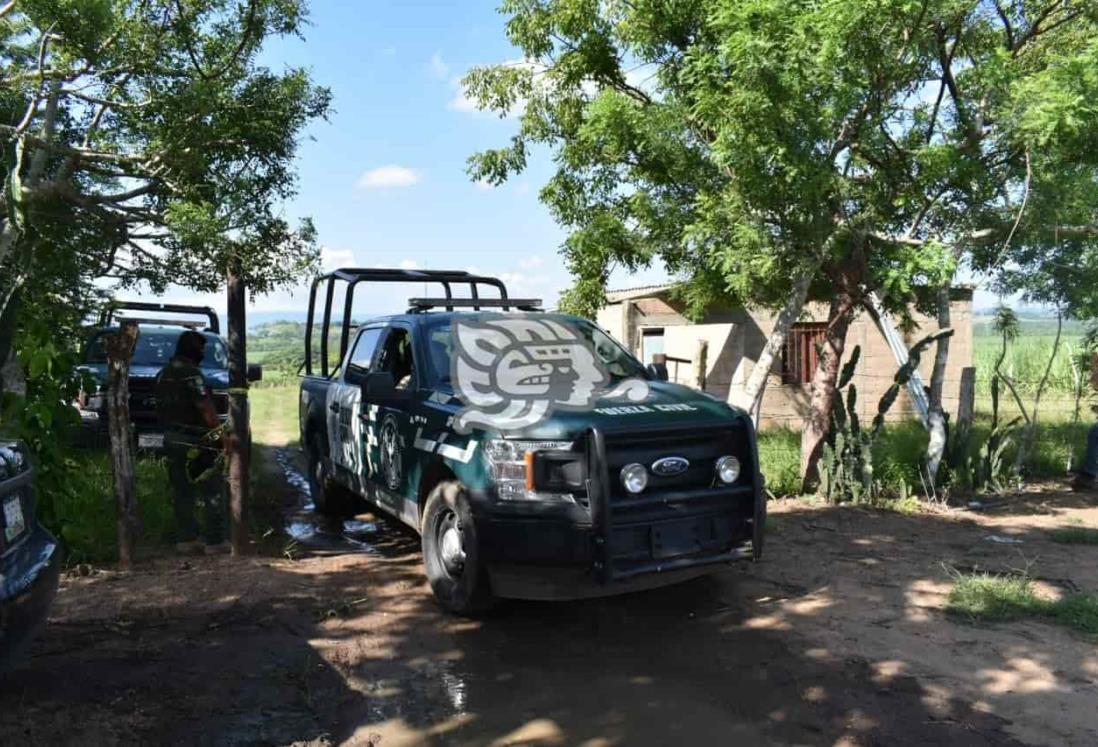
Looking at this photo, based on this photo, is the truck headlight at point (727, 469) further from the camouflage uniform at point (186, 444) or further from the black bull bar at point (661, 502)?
the camouflage uniform at point (186, 444)

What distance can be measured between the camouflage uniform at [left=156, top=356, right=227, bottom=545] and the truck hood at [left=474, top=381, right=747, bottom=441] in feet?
11.0

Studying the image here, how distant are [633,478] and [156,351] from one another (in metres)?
8.79

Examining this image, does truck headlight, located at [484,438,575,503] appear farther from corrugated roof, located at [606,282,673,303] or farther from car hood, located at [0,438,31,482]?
corrugated roof, located at [606,282,673,303]

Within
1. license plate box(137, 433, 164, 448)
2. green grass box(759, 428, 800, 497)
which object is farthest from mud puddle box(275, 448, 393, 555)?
green grass box(759, 428, 800, 497)

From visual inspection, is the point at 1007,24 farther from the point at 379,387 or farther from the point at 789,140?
the point at 379,387

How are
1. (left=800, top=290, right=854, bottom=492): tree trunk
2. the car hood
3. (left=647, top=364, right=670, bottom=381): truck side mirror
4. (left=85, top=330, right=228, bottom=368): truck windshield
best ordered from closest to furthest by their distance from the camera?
the car hood → (left=647, top=364, right=670, bottom=381): truck side mirror → (left=800, top=290, right=854, bottom=492): tree trunk → (left=85, top=330, right=228, bottom=368): truck windshield

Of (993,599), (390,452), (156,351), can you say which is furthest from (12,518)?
(156,351)

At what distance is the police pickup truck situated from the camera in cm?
463

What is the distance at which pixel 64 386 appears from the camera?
6152 mm

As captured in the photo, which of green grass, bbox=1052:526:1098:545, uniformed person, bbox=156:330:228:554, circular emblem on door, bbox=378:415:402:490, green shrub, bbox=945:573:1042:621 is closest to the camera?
green shrub, bbox=945:573:1042:621

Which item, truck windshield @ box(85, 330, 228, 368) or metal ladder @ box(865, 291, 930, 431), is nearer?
metal ladder @ box(865, 291, 930, 431)

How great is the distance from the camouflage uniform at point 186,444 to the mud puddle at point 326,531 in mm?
769

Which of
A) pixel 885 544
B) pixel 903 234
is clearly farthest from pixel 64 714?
pixel 903 234

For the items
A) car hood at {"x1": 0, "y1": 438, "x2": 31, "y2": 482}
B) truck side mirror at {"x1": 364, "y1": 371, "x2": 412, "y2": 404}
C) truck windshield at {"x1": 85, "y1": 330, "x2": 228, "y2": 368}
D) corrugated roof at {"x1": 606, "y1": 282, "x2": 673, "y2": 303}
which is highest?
corrugated roof at {"x1": 606, "y1": 282, "x2": 673, "y2": 303}
